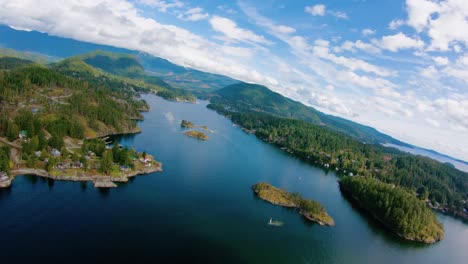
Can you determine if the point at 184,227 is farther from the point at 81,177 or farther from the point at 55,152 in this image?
the point at 55,152

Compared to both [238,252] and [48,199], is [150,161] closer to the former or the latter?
[48,199]

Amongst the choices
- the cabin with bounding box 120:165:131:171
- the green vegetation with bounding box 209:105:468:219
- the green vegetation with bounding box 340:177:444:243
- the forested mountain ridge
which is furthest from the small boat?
the green vegetation with bounding box 209:105:468:219

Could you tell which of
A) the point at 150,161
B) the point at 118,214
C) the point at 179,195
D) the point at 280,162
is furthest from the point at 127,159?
the point at 280,162

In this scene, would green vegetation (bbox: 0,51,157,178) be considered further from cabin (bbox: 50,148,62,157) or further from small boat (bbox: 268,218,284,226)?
small boat (bbox: 268,218,284,226)

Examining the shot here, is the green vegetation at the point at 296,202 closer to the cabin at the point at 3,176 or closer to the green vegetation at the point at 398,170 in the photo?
the cabin at the point at 3,176

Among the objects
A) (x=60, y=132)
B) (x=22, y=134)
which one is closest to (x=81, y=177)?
(x=22, y=134)

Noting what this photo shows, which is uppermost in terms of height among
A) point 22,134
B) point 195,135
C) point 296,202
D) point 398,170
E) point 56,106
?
point 398,170
